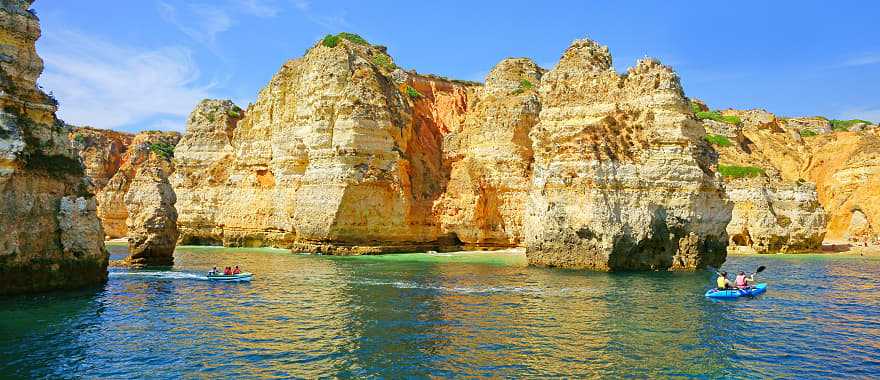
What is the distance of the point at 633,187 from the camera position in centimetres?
3125

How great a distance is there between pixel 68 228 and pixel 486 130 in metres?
33.0

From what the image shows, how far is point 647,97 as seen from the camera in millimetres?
32125

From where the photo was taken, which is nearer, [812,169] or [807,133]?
[812,169]

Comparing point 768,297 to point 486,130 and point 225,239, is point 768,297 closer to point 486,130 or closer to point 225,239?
point 486,130

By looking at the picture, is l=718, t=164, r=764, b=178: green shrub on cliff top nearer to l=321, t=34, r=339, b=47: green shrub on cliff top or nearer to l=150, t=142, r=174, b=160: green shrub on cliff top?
l=321, t=34, r=339, b=47: green shrub on cliff top

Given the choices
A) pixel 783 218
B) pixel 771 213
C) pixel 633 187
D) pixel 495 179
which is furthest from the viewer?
pixel 783 218

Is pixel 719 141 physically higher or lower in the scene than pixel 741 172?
higher

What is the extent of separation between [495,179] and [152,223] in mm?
25891

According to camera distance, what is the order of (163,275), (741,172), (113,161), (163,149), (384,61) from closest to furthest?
1. (163,275)
2. (741,172)
3. (384,61)
4. (113,161)
5. (163,149)

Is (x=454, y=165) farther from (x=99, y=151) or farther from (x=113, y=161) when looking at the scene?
(x=113, y=161)

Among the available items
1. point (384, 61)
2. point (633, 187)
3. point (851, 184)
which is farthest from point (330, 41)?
point (851, 184)

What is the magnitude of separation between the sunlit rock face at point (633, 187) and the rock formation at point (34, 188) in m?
22.7

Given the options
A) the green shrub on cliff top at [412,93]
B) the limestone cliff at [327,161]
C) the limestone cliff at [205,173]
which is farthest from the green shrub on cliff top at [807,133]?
the limestone cliff at [205,173]

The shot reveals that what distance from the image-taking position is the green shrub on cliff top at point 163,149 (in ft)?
264
